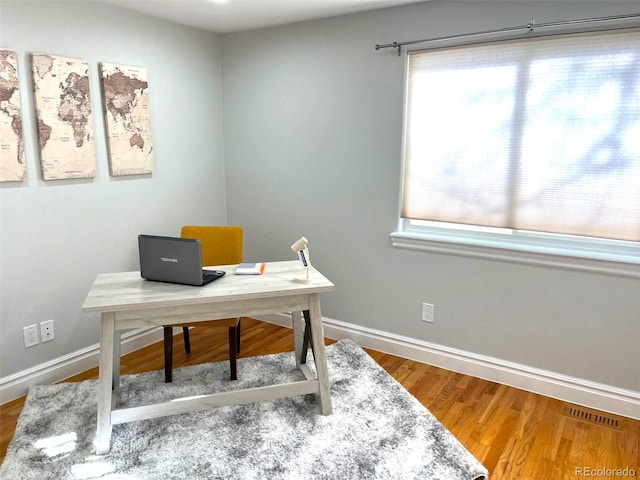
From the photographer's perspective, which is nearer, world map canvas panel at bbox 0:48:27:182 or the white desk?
the white desk

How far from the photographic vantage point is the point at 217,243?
3141mm

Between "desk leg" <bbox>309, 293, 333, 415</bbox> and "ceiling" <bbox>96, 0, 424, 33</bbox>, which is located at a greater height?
"ceiling" <bbox>96, 0, 424, 33</bbox>

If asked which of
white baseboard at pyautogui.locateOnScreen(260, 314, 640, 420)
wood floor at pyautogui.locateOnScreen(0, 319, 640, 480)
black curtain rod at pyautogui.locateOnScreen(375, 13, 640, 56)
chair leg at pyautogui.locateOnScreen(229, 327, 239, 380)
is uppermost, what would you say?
black curtain rod at pyautogui.locateOnScreen(375, 13, 640, 56)

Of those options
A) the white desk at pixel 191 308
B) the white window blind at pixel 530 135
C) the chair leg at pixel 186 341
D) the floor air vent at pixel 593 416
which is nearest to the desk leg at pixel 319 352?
the white desk at pixel 191 308

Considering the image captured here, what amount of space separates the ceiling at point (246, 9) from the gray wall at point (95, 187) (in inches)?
6.3

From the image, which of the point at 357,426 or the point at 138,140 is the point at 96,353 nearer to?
the point at 138,140

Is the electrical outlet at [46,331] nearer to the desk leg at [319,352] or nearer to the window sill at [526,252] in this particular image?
the desk leg at [319,352]

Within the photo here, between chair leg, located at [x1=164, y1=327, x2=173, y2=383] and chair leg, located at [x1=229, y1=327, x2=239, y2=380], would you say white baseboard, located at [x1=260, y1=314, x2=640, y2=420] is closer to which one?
chair leg, located at [x1=229, y1=327, x2=239, y2=380]

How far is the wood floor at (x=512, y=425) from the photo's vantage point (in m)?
2.10

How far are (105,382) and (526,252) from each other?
7.66 feet

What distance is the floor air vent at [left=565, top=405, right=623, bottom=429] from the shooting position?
2.43m

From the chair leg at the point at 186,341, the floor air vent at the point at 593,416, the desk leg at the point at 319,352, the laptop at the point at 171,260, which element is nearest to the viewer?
the laptop at the point at 171,260

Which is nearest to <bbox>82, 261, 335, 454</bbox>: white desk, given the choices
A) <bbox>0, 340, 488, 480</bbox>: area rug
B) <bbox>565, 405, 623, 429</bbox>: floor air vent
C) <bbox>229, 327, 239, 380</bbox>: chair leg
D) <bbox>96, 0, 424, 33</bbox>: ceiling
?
<bbox>0, 340, 488, 480</bbox>: area rug

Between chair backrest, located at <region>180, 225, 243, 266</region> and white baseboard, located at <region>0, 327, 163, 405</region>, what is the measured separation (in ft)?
2.69
